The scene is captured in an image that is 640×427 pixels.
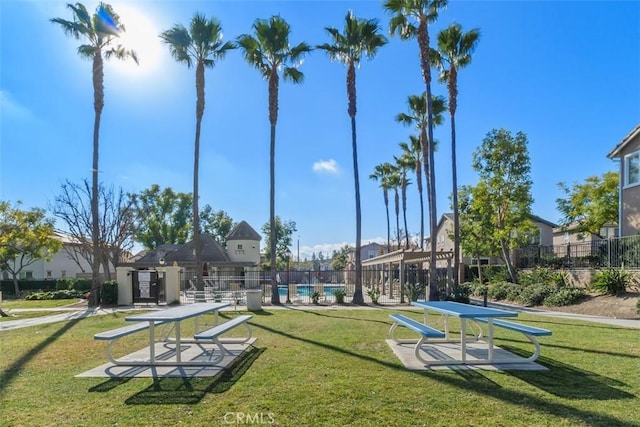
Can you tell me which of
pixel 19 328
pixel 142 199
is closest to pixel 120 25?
pixel 19 328

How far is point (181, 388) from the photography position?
5598mm

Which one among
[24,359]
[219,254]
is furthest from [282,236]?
[24,359]

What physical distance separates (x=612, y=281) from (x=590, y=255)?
473 centimetres

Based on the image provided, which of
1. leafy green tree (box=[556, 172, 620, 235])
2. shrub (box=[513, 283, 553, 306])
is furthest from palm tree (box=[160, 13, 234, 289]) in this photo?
leafy green tree (box=[556, 172, 620, 235])

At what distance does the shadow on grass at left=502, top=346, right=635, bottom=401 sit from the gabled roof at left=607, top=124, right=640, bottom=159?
16330mm

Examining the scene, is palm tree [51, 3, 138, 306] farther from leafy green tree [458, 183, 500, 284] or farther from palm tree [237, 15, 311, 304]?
leafy green tree [458, 183, 500, 284]

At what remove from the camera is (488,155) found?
80.8 ft

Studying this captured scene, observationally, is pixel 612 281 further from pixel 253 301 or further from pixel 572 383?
pixel 253 301

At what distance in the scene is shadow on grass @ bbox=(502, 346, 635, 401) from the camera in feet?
17.0

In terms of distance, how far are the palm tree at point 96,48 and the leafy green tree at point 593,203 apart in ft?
94.9

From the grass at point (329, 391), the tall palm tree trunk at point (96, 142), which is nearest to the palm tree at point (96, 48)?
the tall palm tree trunk at point (96, 142)

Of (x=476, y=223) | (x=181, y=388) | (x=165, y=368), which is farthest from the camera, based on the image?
(x=476, y=223)

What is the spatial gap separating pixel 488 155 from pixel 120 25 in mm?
21497

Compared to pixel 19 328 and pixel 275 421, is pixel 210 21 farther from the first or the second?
pixel 275 421
